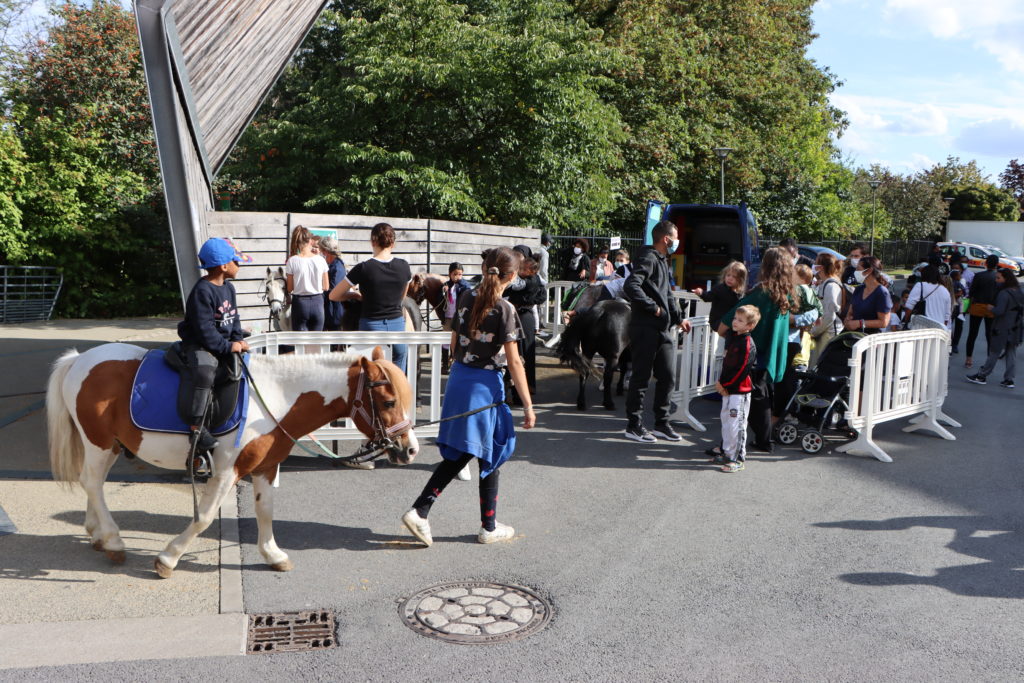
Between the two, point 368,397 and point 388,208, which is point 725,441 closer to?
point 368,397

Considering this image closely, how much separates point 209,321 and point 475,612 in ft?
7.19

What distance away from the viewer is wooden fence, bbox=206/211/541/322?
34.6 ft

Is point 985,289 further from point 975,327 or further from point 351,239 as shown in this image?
point 351,239

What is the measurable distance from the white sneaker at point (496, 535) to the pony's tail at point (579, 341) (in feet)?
14.8

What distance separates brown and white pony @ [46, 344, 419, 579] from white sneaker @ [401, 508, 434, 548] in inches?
23.1

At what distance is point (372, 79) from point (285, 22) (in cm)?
632

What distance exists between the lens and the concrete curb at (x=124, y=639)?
399 cm

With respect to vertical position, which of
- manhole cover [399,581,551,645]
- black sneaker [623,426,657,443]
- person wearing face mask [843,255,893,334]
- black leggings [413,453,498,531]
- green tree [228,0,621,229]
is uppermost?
green tree [228,0,621,229]

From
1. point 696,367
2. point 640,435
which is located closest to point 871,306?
point 696,367

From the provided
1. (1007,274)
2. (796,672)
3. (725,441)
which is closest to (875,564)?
(796,672)

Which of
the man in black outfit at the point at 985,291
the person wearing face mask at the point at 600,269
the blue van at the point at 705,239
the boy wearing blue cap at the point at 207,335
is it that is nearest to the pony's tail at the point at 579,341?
the person wearing face mask at the point at 600,269

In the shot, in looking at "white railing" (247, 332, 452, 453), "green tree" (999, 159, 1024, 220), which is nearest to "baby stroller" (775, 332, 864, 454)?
"white railing" (247, 332, 452, 453)

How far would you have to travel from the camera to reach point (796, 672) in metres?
4.00

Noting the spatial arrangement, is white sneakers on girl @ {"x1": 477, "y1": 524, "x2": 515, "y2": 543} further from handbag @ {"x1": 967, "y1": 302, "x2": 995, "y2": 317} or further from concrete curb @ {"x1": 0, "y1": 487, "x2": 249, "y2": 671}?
handbag @ {"x1": 967, "y1": 302, "x2": 995, "y2": 317}
